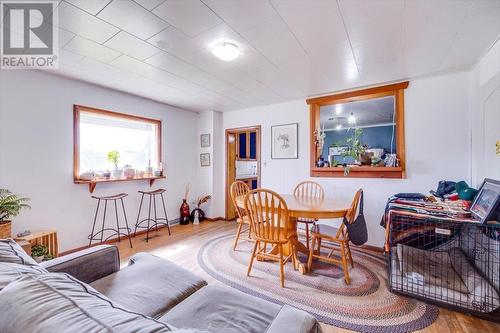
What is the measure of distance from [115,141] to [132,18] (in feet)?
7.85

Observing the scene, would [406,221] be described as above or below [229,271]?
above

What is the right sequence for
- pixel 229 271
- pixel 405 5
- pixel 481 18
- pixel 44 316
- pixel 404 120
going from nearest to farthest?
pixel 44 316 → pixel 405 5 → pixel 481 18 → pixel 229 271 → pixel 404 120

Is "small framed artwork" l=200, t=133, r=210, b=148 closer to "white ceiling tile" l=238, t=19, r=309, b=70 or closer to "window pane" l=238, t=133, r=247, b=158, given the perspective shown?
"window pane" l=238, t=133, r=247, b=158

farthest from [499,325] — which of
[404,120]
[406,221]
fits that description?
[404,120]

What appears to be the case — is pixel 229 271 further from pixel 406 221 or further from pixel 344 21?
pixel 344 21

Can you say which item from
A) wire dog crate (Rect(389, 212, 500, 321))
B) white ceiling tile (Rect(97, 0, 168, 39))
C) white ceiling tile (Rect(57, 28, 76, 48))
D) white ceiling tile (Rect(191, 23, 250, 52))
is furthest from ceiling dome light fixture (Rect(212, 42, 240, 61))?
wire dog crate (Rect(389, 212, 500, 321))

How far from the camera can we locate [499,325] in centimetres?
162

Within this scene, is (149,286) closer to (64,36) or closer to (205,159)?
(64,36)

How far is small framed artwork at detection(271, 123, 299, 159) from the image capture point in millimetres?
3830

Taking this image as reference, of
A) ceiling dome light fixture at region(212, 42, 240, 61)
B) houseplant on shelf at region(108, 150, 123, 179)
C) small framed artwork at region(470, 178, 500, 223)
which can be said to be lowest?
small framed artwork at region(470, 178, 500, 223)

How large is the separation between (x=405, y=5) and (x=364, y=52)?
655mm

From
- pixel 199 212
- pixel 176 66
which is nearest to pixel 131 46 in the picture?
pixel 176 66

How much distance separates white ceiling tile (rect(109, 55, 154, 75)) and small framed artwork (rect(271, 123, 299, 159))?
225 centimetres

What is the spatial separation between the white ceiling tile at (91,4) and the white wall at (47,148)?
174 centimetres
